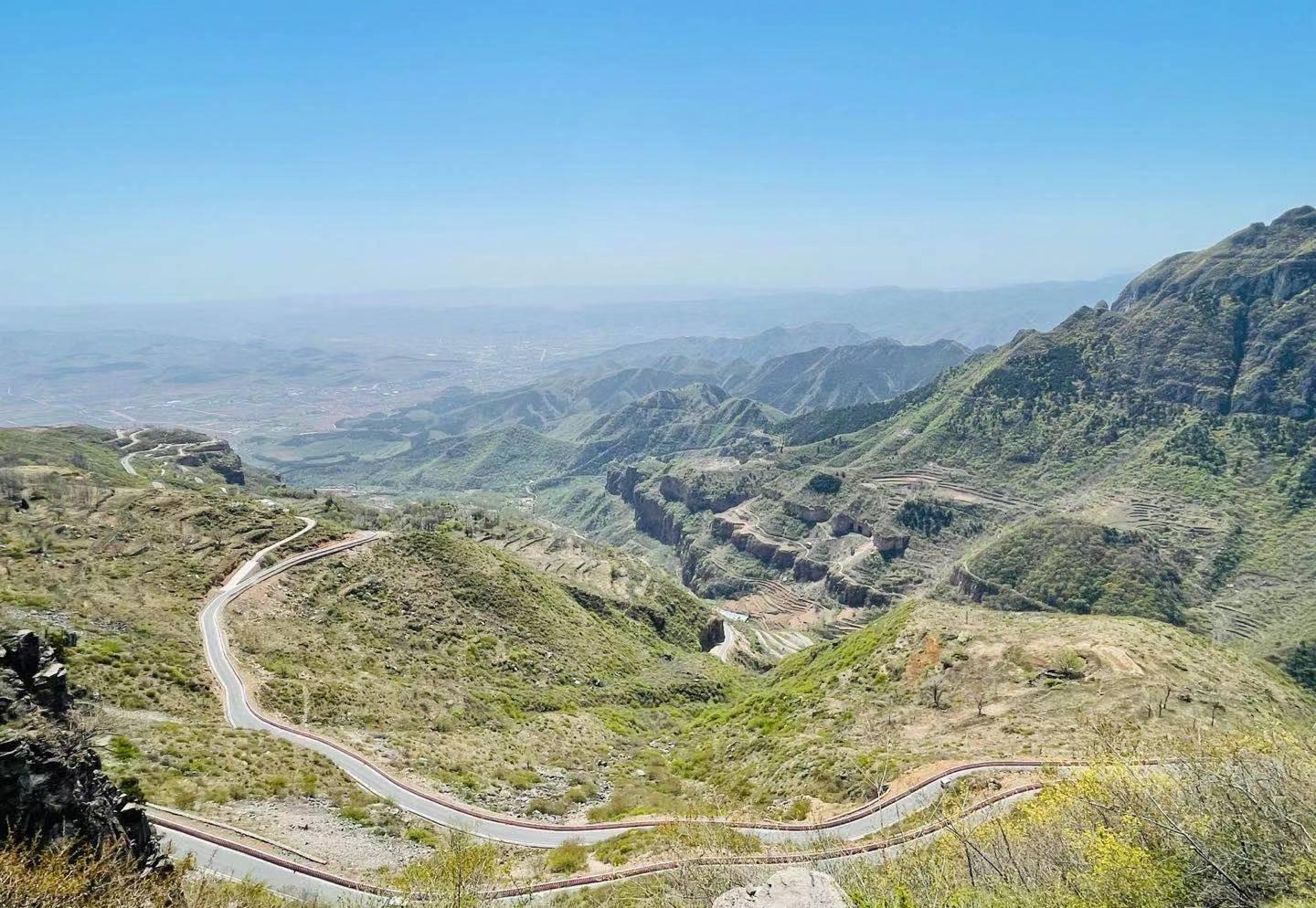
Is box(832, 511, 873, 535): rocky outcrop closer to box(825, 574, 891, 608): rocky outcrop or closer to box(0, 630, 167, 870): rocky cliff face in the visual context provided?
box(825, 574, 891, 608): rocky outcrop

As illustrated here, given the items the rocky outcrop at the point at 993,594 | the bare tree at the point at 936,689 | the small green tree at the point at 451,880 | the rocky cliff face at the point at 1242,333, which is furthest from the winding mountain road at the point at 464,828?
the rocky cliff face at the point at 1242,333

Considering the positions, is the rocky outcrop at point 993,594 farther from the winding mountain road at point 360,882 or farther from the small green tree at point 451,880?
the small green tree at point 451,880

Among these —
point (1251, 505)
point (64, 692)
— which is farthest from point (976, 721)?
point (1251, 505)

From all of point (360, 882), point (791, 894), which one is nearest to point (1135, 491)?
point (791, 894)

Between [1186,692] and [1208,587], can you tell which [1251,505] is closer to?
[1208,587]

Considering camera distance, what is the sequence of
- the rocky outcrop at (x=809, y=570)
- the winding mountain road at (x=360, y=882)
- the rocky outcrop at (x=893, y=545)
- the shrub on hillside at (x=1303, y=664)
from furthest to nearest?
the rocky outcrop at (x=809, y=570) < the rocky outcrop at (x=893, y=545) < the shrub on hillside at (x=1303, y=664) < the winding mountain road at (x=360, y=882)

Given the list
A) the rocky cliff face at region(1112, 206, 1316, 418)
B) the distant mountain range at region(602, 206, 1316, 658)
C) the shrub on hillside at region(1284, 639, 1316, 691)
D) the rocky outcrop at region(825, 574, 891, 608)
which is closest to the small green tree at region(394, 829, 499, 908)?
the shrub on hillside at region(1284, 639, 1316, 691)
